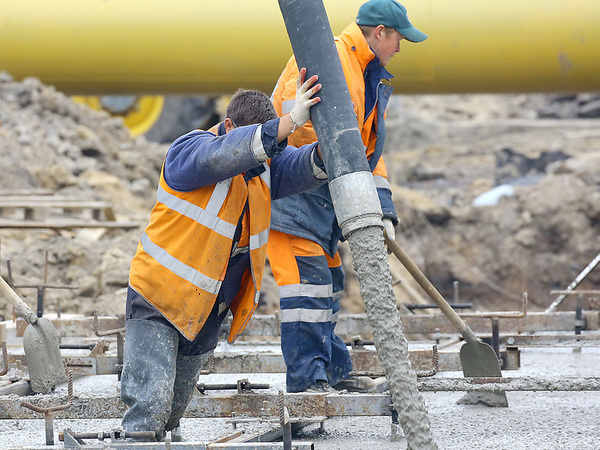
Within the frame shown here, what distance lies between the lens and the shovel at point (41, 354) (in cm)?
311

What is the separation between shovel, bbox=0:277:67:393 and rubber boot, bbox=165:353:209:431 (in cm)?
63

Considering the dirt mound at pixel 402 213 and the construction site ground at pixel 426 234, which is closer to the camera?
the construction site ground at pixel 426 234

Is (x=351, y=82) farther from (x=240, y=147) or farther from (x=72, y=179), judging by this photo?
(x=72, y=179)

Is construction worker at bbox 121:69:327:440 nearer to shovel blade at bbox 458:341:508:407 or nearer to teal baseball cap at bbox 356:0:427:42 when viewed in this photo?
teal baseball cap at bbox 356:0:427:42

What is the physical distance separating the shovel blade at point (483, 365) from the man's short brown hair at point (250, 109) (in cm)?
160

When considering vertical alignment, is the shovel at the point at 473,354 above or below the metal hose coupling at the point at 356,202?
below

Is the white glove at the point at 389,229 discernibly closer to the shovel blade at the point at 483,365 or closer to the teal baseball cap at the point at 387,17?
the shovel blade at the point at 483,365

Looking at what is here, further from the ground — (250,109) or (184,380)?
(250,109)

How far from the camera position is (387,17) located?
3.29 metres

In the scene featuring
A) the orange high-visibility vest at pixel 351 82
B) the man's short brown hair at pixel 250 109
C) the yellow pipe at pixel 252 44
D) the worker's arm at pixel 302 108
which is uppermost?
the yellow pipe at pixel 252 44

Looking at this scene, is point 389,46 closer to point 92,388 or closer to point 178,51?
point 92,388

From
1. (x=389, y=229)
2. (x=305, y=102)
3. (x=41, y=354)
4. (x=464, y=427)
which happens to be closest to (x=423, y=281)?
(x=389, y=229)

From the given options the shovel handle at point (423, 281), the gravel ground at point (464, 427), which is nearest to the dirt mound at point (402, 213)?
the gravel ground at point (464, 427)

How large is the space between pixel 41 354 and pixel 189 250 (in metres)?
0.99
